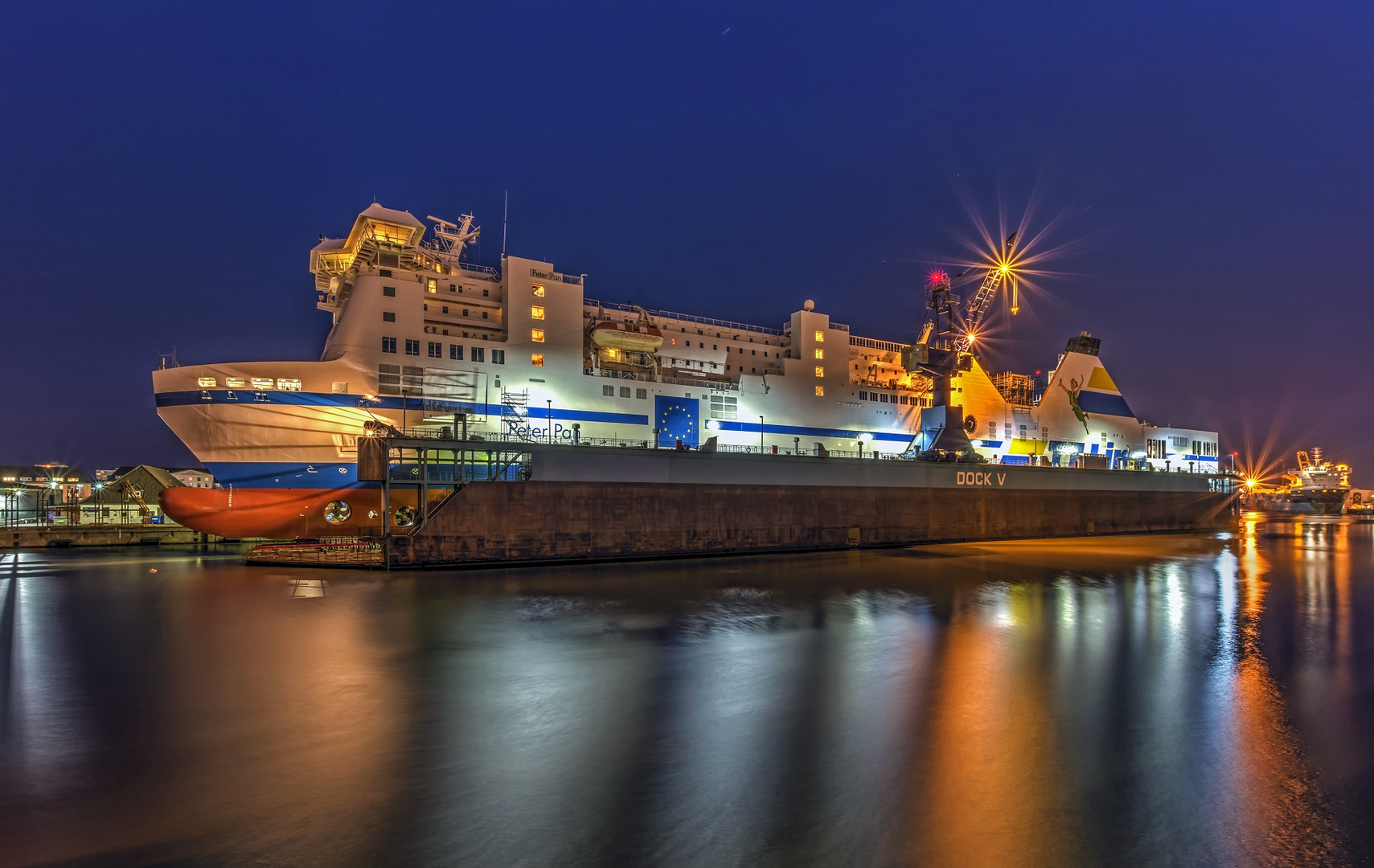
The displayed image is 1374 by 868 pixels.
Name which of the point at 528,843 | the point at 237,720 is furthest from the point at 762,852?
the point at 237,720

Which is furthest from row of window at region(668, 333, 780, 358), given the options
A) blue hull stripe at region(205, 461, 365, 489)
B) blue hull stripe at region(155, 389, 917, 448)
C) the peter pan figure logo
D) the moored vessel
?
the moored vessel

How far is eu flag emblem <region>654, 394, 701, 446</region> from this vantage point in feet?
89.6

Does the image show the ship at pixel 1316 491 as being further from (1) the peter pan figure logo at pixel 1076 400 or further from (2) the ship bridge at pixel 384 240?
(2) the ship bridge at pixel 384 240

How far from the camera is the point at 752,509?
25219mm

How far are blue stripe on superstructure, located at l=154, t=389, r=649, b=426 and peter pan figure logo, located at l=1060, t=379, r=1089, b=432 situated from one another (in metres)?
30.6

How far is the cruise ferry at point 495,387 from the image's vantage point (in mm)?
21875

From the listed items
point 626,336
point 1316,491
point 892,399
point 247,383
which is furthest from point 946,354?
point 1316,491

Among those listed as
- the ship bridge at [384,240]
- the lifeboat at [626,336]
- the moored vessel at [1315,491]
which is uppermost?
the ship bridge at [384,240]

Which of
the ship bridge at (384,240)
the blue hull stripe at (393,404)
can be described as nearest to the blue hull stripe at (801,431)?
the blue hull stripe at (393,404)

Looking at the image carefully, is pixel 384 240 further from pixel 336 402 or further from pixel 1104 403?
pixel 1104 403

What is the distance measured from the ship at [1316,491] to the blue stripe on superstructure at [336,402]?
327 ft

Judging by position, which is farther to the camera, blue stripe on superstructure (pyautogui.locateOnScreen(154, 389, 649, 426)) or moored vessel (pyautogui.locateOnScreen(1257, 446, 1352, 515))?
moored vessel (pyautogui.locateOnScreen(1257, 446, 1352, 515))

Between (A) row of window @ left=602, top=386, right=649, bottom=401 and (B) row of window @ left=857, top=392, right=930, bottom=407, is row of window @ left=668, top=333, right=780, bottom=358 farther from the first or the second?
(A) row of window @ left=602, top=386, right=649, bottom=401

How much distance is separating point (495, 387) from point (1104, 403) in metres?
36.9
